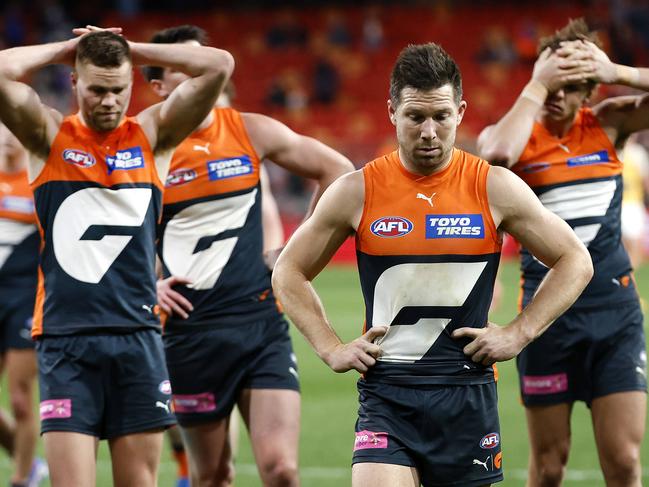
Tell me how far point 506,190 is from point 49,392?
225cm

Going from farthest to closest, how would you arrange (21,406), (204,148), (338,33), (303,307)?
(338,33) < (21,406) < (204,148) < (303,307)

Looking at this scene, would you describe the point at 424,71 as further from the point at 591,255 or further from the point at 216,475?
the point at 216,475

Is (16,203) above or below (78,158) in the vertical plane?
above

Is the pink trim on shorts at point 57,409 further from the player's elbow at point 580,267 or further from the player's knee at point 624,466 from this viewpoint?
the player's knee at point 624,466

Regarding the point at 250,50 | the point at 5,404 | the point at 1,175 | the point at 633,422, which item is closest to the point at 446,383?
the point at 633,422

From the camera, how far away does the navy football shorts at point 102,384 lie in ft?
17.4

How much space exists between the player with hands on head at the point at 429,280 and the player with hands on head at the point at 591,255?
1.55 metres

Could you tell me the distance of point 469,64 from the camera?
3183 centimetres

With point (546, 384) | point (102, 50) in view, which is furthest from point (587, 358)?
point (102, 50)

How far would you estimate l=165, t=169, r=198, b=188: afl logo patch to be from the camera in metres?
6.35

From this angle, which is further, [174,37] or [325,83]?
[325,83]

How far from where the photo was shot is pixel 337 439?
9562 mm

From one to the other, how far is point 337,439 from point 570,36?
14.6ft

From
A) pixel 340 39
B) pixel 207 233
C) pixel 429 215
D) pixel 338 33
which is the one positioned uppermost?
pixel 338 33
